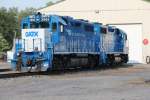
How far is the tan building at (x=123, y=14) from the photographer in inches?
2046

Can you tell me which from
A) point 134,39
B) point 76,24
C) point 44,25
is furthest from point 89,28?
point 134,39

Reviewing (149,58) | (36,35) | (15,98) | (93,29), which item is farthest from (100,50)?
(15,98)

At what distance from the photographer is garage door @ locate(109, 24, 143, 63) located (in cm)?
5269

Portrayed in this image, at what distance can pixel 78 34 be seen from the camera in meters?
33.3

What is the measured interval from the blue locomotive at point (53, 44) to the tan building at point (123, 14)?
1624 centimetres

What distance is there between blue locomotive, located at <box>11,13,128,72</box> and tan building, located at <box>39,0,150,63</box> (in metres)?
16.2

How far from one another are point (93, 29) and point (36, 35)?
7.83 meters

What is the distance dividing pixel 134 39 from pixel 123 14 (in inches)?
125

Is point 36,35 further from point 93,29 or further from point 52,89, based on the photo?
point 52,89

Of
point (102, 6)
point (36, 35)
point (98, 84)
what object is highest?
point (102, 6)

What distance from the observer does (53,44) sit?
96.7 feet

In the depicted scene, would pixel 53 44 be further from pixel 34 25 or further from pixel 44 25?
pixel 34 25

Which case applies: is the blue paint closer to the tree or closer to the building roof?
the building roof

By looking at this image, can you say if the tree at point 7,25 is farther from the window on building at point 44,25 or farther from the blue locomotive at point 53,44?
the window on building at point 44,25
